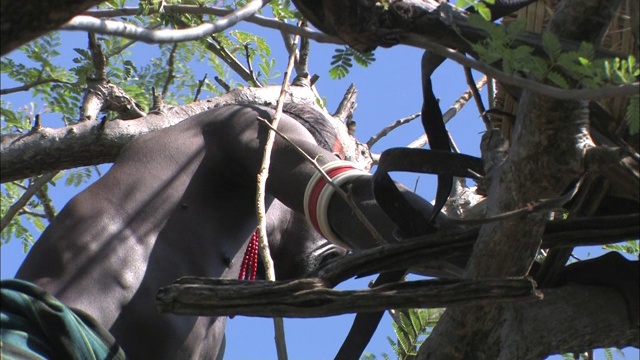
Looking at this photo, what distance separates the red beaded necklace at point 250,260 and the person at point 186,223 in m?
0.01

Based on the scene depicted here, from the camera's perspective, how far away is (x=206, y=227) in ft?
8.35

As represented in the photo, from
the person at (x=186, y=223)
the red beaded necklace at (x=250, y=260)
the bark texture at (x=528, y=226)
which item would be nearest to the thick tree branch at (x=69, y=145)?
the person at (x=186, y=223)

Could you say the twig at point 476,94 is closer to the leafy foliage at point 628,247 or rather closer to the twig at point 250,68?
the leafy foliage at point 628,247

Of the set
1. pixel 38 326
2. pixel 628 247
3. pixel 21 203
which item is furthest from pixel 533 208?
pixel 21 203

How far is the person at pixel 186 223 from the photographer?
2311 mm

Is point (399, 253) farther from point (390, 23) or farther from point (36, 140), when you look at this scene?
point (36, 140)

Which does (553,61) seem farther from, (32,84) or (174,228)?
(32,84)

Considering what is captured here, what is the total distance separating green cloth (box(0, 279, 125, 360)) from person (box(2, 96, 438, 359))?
0.36 ft

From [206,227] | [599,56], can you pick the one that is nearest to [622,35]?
[599,56]

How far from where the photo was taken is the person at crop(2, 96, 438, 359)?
2311 mm

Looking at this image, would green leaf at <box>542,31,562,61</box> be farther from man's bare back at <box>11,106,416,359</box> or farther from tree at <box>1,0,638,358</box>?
man's bare back at <box>11,106,416,359</box>

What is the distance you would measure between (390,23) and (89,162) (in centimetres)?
170

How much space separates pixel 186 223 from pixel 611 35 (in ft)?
3.64

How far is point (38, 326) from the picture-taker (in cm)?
200
